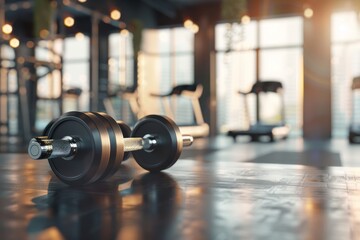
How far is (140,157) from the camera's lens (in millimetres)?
2908

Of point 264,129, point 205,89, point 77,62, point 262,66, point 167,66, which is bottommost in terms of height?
point 264,129

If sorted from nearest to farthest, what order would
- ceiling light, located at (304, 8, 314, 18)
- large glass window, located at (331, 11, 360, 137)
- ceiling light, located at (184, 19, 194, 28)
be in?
ceiling light, located at (304, 8, 314, 18), large glass window, located at (331, 11, 360, 137), ceiling light, located at (184, 19, 194, 28)

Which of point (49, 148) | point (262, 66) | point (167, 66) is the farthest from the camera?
point (167, 66)

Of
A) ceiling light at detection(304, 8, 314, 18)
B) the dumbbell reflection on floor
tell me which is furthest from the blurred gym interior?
the dumbbell reflection on floor

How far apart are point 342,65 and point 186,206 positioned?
791 cm

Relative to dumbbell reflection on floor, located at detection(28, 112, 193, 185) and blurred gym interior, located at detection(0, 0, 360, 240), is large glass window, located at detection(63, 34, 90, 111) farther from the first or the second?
dumbbell reflection on floor, located at detection(28, 112, 193, 185)

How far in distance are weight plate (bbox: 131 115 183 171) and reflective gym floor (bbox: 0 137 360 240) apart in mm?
89

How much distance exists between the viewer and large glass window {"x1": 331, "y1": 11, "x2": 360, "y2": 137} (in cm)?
868

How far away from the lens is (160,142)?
9.29 ft

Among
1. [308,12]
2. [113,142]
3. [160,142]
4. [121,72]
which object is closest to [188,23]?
[121,72]

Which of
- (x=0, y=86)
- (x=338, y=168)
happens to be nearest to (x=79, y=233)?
(x=338, y=168)

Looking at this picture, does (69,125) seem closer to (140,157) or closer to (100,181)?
(100,181)

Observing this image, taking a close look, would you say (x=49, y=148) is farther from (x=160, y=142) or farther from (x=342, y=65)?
(x=342, y=65)

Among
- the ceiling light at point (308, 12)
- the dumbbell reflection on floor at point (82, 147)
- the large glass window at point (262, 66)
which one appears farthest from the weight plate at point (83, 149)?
the ceiling light at point (308, 12)
